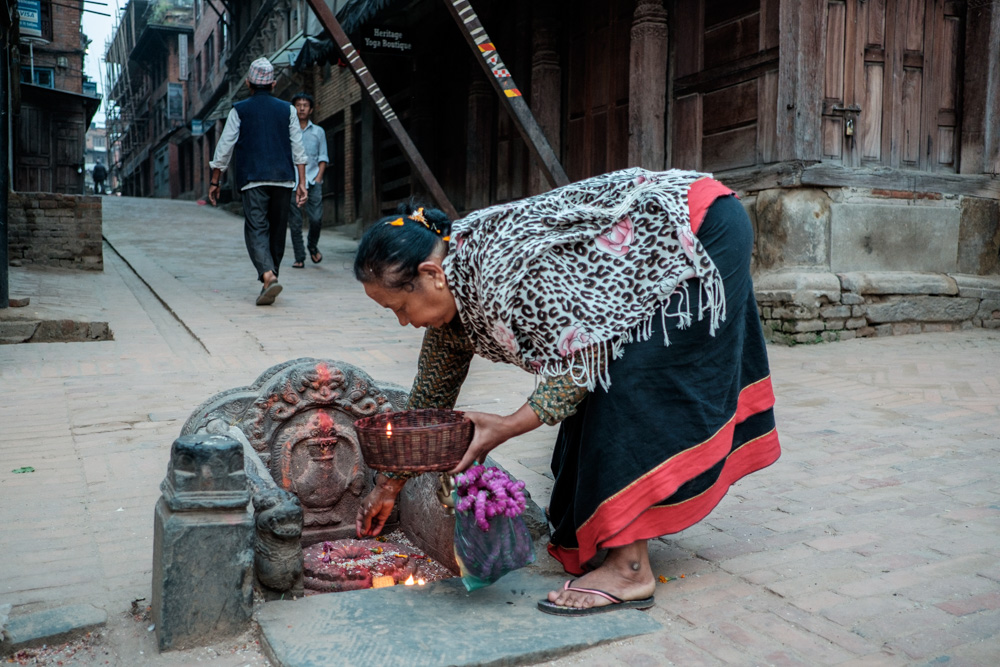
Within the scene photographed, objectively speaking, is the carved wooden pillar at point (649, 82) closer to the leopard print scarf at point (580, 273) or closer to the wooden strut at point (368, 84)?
the wooden strut at point (368, 84)

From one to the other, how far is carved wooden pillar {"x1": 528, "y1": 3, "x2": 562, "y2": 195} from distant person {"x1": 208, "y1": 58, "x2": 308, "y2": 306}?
11.2ft

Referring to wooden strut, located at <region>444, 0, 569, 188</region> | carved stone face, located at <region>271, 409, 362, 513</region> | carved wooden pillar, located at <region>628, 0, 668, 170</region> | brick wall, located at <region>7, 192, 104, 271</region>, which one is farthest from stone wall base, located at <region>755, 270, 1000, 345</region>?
brick wall, located at <region>7, 192, 104, 271</region>

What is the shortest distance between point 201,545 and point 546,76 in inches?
341

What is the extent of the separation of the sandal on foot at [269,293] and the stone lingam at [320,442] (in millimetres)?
4404

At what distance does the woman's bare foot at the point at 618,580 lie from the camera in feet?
7.28

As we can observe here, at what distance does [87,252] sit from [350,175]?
24.8ft

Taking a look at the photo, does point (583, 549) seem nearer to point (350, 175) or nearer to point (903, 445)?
point (903, 445)

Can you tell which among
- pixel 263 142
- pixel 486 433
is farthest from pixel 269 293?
pixel 486 433

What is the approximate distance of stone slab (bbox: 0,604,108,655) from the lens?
200cm

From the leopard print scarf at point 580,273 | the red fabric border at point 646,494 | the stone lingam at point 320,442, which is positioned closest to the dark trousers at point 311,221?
the stone lingam at point 320,442

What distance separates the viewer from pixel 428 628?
6.84 feet

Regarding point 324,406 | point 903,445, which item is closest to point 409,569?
point 324,406

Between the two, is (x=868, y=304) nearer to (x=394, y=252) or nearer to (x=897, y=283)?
(x=897, y=283)

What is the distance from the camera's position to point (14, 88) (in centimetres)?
1410
